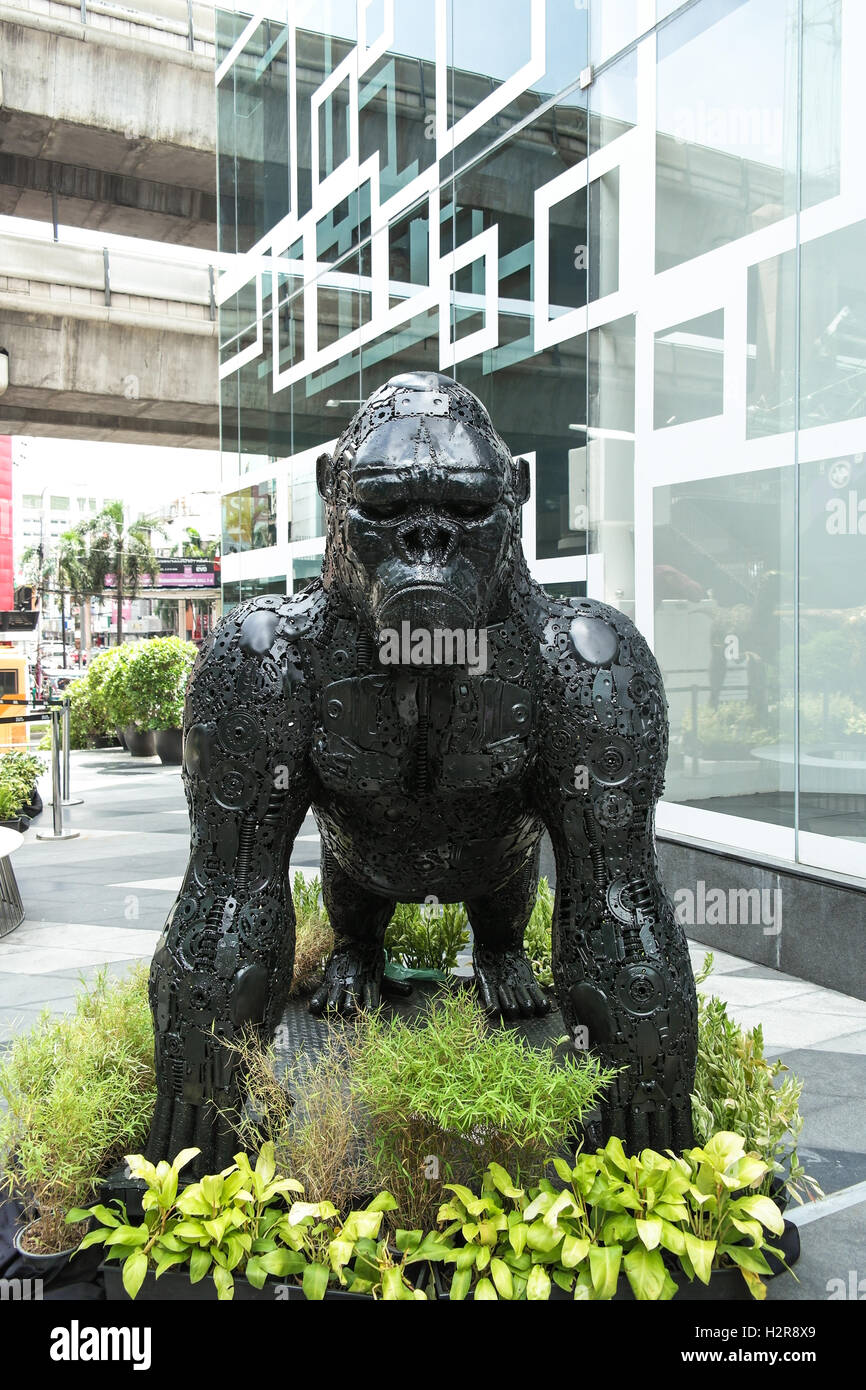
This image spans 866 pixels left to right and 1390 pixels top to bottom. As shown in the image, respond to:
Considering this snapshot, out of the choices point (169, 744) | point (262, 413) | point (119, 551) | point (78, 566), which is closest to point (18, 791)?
point (262, 413)

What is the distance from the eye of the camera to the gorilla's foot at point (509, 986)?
3613mm

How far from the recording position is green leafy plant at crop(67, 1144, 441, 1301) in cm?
221

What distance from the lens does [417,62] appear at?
26.0 ft

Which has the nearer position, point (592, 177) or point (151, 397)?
point (592, 177)

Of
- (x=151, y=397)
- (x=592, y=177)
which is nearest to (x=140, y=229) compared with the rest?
(x=151, y=397)

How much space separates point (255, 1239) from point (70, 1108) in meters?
0.69

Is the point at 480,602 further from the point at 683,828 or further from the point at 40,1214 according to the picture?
the point at 683,828

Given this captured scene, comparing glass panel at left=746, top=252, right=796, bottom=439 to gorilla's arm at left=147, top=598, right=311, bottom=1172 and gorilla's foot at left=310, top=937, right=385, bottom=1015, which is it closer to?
gorilla's foot at left=310, top=937, right=385, bottom=1015

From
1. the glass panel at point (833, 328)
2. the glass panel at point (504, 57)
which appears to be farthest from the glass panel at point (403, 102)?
the glass panel at point (833, 328)

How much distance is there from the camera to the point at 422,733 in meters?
2.50

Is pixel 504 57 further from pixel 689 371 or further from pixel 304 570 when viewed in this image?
pixel 304 570

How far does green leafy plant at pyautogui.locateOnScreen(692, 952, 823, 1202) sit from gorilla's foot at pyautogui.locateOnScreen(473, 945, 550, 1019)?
62 centimetres

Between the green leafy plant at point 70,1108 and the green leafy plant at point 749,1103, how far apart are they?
1.51 m

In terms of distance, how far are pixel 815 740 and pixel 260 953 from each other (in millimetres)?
3690
